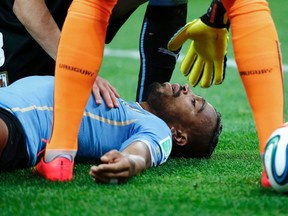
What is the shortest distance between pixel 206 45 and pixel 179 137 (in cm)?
48

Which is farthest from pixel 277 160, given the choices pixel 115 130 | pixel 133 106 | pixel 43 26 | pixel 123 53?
pixel 123 53

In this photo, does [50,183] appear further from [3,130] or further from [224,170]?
[224,170]

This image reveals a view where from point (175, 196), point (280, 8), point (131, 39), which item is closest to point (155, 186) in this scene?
point (175, 196)

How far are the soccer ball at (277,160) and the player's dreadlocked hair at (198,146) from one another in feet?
2.99

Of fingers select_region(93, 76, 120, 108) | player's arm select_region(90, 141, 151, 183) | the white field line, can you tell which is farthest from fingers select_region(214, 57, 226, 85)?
the white field line

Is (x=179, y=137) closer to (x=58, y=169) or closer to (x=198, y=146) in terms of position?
(x=198, y=146)

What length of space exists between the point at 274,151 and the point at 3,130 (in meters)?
1.03

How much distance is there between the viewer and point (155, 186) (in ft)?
9.25

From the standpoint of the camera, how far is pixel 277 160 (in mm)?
2621

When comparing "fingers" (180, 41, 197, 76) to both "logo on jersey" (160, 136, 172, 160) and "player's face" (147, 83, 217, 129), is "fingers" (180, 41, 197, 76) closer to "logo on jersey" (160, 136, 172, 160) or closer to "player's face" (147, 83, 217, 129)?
"player's face" (147, 83, 217, 129)

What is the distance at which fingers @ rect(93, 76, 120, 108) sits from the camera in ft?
11.1

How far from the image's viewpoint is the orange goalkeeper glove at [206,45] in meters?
3.62

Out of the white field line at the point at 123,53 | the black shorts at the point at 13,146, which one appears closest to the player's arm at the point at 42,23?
the black shorts at the point at 13,146

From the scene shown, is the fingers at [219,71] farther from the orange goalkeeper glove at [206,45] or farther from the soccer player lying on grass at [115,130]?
the soccer player lying on grass at [115,130]
